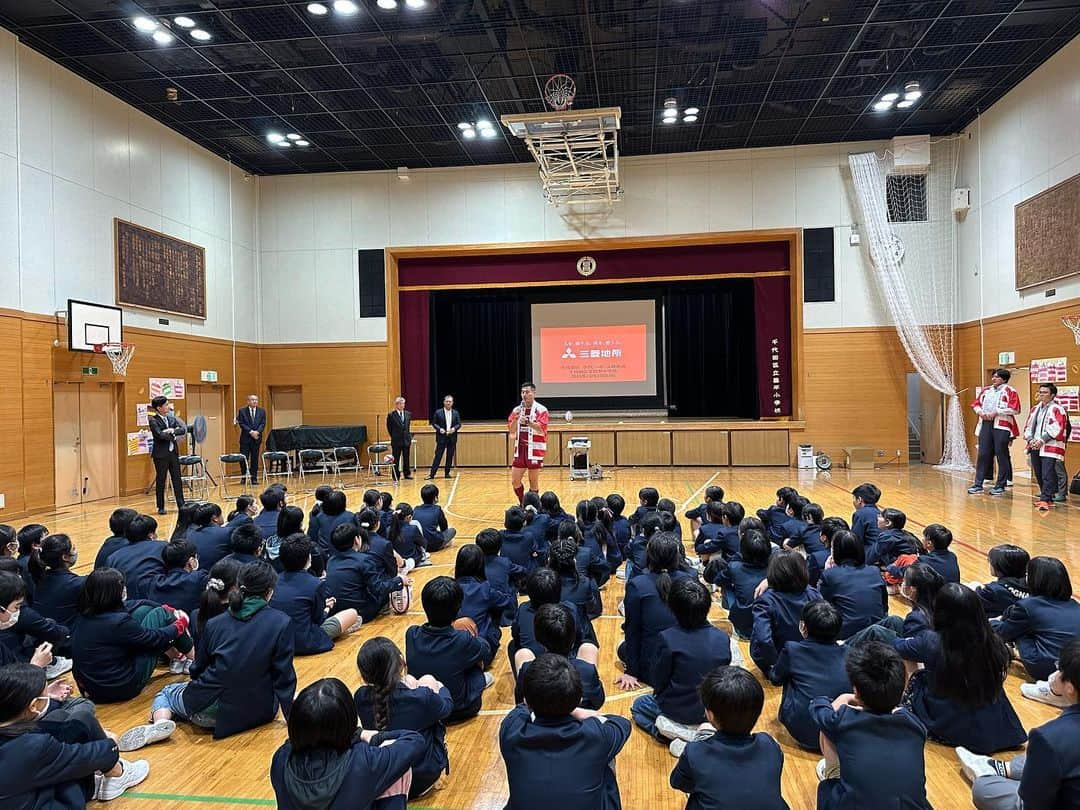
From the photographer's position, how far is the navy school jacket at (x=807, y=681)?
2.56m

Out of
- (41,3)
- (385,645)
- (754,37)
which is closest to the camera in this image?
(385,645)

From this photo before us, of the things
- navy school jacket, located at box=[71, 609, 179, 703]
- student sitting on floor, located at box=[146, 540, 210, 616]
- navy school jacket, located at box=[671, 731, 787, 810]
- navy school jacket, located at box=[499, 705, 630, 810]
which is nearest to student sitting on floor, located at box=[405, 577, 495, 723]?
navy school jacket, located at box=[499, 705, 630, 810]

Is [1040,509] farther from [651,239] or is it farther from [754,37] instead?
[651,239]

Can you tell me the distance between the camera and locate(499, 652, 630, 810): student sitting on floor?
1.85 metres

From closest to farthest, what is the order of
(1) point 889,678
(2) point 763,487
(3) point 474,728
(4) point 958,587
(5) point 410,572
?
(1) point 889,678
(4) point 958,587
(3) point 474,728
(5) point 410,572
(2) point 763,487

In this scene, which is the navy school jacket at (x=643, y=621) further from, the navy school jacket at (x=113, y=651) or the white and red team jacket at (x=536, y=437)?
the white and red team jacket at (x=536, y=437)

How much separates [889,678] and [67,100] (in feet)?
38.8

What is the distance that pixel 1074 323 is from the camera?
9.03 m

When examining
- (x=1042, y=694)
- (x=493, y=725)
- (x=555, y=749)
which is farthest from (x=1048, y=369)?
(x=555, y=749)

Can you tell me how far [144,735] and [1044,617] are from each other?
3.97 meters

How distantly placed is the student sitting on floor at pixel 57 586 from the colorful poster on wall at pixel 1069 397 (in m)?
11.2

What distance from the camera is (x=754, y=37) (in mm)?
8883

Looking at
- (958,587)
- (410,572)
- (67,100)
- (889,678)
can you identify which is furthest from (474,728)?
(67,100)

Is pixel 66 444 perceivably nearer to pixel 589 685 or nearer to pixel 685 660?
pixel 589 685
